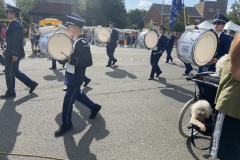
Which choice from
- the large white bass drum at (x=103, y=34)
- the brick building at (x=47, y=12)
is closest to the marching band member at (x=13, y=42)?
the large white bass drum at (x=103, y=34)

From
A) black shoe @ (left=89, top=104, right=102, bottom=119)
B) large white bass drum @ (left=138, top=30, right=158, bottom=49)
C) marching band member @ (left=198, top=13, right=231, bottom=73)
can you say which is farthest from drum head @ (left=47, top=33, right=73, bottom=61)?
large white bass drum @ (left=138, top=30, right=158, bottom=49)

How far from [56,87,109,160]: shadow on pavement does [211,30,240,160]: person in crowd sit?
1.64m

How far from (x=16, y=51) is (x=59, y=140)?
2.54 metres

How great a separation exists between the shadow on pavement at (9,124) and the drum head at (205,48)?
3820 mm

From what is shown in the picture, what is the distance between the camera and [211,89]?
2.65 meters

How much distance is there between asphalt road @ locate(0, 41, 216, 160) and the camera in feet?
9.28

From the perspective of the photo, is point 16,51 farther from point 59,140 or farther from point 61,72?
point 61,72

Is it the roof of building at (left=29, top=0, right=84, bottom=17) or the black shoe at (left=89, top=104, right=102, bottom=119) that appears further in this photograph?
the roof of building at (left=29, top=0, right=84, bottom=17)

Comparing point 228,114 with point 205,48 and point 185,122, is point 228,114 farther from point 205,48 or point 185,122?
point 205,48

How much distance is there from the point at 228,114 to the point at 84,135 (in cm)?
227

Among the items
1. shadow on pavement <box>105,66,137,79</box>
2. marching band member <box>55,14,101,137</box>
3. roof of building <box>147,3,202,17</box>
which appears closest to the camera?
marching band member <box>55,14,101,137</box>

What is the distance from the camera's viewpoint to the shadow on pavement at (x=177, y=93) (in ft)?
17.4

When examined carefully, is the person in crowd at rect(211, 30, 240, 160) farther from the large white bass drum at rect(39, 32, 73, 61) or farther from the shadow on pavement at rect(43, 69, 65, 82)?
the shadow on pavement at rect(43, 69, 65, 82)

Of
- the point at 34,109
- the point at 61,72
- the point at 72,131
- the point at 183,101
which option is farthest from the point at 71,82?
the point at 61,72
